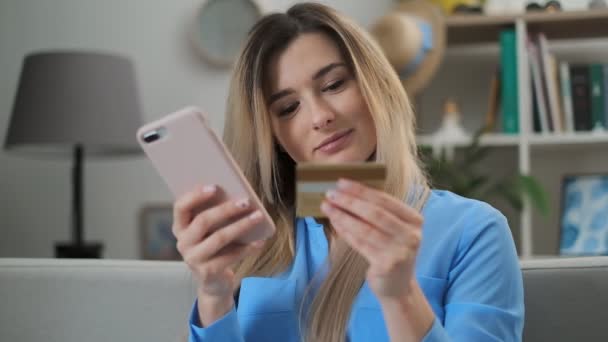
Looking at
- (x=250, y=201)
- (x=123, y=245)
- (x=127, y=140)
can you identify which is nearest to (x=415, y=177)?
(x=250, y=201)

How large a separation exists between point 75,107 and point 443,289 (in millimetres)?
1802

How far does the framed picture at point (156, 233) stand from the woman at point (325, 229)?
1686mm

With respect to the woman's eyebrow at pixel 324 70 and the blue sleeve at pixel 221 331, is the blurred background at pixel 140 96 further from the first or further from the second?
the blue sleeve at pixel 221 331

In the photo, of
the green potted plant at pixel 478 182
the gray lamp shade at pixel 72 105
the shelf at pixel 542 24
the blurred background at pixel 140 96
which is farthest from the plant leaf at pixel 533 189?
the gray lamp shade at pixel 72 105

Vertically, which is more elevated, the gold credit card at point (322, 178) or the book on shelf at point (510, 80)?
the gold credit card at point (322, 178)

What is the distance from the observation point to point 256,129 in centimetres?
127

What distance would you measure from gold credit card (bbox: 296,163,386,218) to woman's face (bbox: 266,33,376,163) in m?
0.33

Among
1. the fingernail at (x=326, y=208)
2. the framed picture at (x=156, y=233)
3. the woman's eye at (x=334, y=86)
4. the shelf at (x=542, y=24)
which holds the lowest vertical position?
the framed picture at (x=156, y=233)

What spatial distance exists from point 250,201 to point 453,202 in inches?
13.4

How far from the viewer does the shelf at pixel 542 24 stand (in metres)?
2.63

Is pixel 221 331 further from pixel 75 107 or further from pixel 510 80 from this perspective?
pixel 510 80

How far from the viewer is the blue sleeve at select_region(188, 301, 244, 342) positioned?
3.50ft

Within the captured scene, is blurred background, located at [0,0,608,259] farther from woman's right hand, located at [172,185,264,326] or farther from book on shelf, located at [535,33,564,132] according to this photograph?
woman's right hand, located at [172,185,264,326]

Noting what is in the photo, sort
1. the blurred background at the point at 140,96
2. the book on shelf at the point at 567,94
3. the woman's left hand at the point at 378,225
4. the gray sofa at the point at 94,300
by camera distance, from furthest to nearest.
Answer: the blurred background at the point at 140,96
the book on shelf at the point at 567,94
the gray sofa at the point at 94,300
the woman's left hand at the point at 378,225
